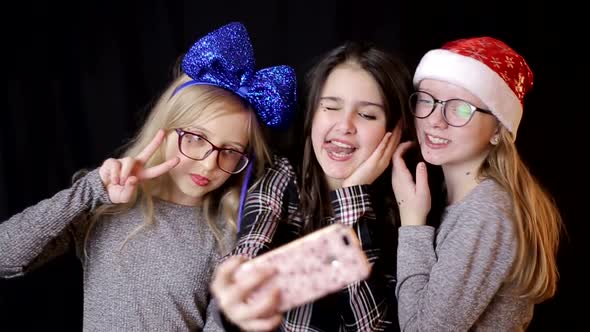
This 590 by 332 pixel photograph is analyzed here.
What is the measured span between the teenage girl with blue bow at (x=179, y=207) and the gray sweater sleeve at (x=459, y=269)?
1.78ft

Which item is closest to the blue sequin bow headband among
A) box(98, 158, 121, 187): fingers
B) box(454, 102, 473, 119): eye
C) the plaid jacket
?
the plaid jacket

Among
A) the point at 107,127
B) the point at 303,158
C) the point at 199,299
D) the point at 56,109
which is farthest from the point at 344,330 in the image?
the point at 56,109

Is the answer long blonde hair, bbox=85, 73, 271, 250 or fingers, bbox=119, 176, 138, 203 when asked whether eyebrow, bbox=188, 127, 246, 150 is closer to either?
long blonde hair, bbox=85, 73, 271, 250

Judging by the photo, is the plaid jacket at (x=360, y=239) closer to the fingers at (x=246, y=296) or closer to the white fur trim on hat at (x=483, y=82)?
the white fur trim on hat at (x=483, y=82)

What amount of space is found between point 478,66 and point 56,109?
54.2 inches

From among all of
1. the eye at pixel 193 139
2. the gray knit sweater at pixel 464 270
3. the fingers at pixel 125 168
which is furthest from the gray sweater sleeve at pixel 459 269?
the fingers at pixel 125 168

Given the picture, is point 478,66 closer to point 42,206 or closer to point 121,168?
point 121,168

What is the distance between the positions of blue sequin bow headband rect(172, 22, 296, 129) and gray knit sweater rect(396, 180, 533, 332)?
51 cm

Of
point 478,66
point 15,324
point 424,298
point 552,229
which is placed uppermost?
point 478,66

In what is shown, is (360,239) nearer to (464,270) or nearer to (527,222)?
(464,270)

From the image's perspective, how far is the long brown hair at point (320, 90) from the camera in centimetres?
178

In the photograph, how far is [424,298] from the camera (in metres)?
1.54

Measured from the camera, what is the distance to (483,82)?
163 centimetres

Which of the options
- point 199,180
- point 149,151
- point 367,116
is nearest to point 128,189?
point 149,151
